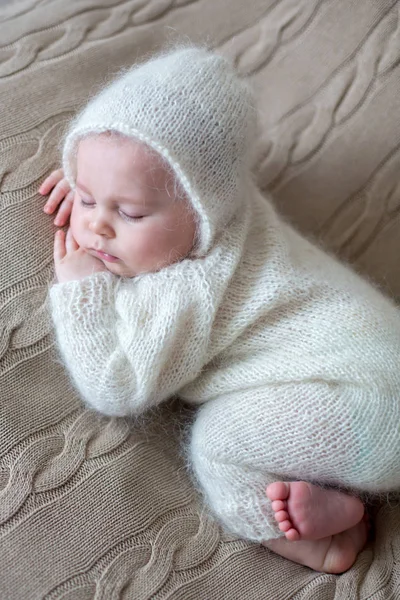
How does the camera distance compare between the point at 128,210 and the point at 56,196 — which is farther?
the point at 56,196

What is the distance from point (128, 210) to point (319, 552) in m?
0.67

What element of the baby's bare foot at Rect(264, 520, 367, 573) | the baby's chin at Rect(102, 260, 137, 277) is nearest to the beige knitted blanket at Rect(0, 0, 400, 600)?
the baby's bare foot at Rect(264, 520, 367, 573)

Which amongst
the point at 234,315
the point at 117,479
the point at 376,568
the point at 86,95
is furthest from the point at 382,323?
the point at 86,95

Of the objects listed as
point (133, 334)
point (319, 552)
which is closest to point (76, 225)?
point (133, 334)

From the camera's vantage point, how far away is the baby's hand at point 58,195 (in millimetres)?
1205

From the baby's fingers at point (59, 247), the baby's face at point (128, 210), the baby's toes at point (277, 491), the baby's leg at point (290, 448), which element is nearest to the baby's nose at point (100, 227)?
the baby's face at point (128, 210)

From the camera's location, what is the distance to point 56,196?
121 cm

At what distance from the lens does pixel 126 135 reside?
3.39 ft

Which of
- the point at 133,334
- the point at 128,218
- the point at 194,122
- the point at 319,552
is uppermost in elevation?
the point at 194,122

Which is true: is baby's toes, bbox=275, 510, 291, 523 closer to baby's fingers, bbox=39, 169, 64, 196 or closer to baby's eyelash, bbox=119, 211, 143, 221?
baby's eyelash, bbox=119, 211, 143, 221

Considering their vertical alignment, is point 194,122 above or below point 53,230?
above

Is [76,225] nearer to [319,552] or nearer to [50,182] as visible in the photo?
[50,182]

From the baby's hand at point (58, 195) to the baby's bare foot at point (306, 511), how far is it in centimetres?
63

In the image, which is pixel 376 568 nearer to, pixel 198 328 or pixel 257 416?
pixel 257 416
